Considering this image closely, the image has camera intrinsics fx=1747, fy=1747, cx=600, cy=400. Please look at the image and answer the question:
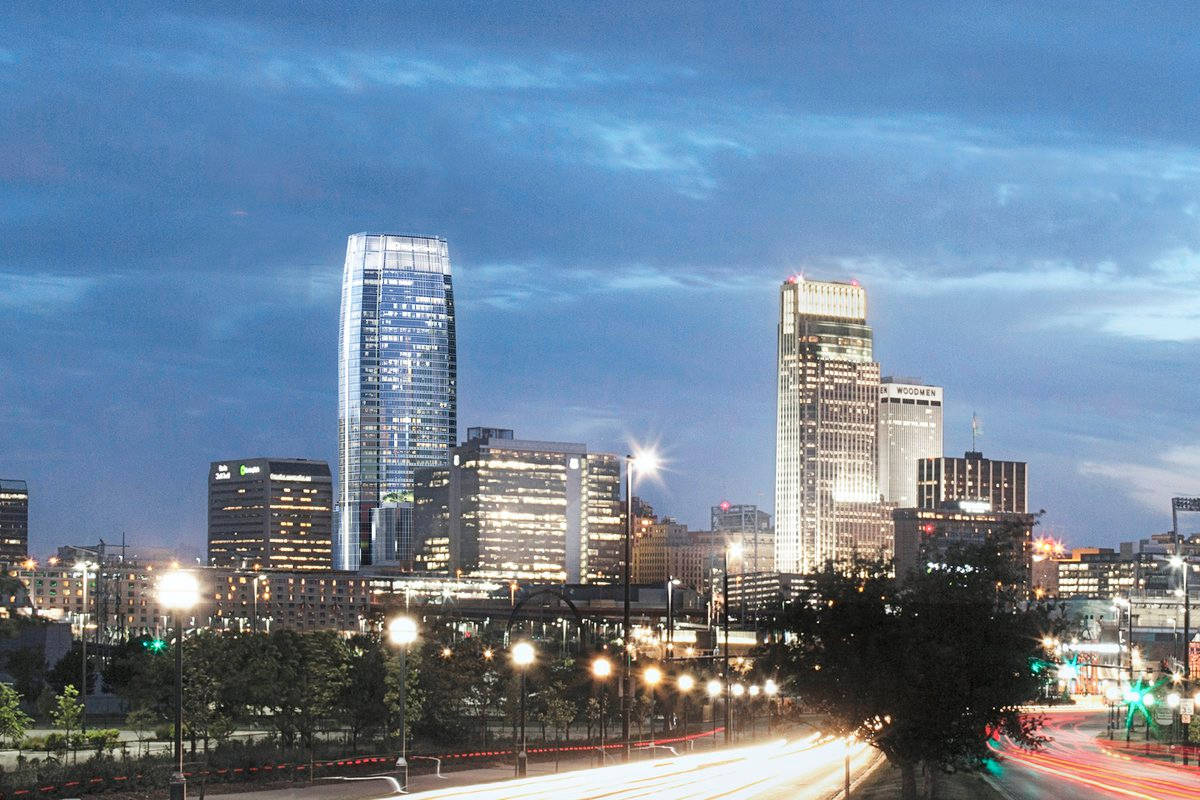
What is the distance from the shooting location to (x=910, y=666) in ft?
155

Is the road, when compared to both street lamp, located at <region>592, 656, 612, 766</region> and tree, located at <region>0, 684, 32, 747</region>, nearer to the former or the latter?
street lamp, located at <region>592, 656, 612, 766</region>

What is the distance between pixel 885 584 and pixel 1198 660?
5464 inches

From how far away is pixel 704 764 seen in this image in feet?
264

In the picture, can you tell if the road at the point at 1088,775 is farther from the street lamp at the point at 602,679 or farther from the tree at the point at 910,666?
the street lamp at the point at 602,679

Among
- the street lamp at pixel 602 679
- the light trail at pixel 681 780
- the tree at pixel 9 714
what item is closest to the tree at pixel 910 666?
the light trail at pixel 681 780

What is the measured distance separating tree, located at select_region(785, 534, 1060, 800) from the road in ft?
51.5

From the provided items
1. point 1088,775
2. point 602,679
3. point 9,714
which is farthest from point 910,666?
point 602,679

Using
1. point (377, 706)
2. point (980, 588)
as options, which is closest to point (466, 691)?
point (377, 706)

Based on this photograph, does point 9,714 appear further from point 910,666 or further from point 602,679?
point 602,679

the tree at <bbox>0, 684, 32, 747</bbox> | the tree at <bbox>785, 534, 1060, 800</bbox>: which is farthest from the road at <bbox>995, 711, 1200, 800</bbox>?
the tree at <bbox>0, 684, 32, 747</bbox>

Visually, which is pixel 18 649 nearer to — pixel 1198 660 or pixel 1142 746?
pixel 1142 746

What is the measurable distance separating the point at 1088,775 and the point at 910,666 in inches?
1427

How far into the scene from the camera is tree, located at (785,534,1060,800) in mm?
47625

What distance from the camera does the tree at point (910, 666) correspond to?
47.6 m
